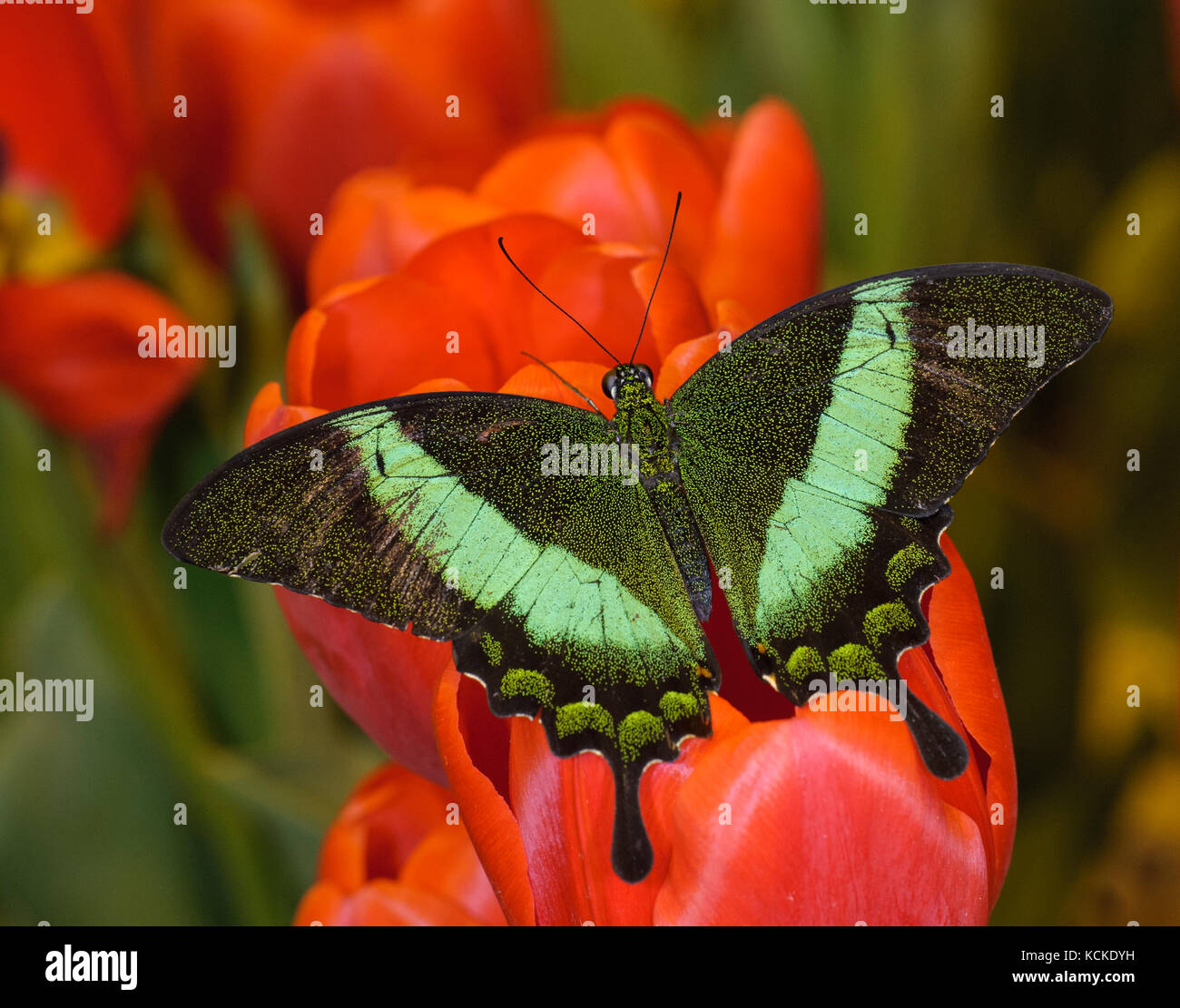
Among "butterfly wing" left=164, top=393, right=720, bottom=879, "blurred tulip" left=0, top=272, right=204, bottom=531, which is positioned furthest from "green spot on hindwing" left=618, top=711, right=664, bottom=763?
"blurred tulip" left=0, top=272, right=204, bottom=531

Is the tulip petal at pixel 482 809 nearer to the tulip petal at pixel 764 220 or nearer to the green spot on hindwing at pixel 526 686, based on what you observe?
the green spot on hindwing at pixel 526 686

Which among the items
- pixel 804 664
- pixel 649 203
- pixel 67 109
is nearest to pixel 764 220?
pixel 649 203

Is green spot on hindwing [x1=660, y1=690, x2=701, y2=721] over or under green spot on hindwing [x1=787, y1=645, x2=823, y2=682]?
under

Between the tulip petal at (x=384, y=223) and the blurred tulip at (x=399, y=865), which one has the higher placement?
the tulip petal at (x=384, y=223)

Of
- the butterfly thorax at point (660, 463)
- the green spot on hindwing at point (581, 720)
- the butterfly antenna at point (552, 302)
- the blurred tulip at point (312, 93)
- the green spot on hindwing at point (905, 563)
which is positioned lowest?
the green spot on hindwing at point (581, 720)

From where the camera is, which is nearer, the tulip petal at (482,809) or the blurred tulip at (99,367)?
the tulip petal at (482,809)

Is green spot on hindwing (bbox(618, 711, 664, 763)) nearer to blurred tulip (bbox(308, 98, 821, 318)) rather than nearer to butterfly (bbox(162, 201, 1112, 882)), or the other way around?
butterfly (bbox(162, 201, 1112, 882))

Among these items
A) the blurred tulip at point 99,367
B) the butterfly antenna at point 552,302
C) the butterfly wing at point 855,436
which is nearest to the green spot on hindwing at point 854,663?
the butterfly wing at point 855,436
